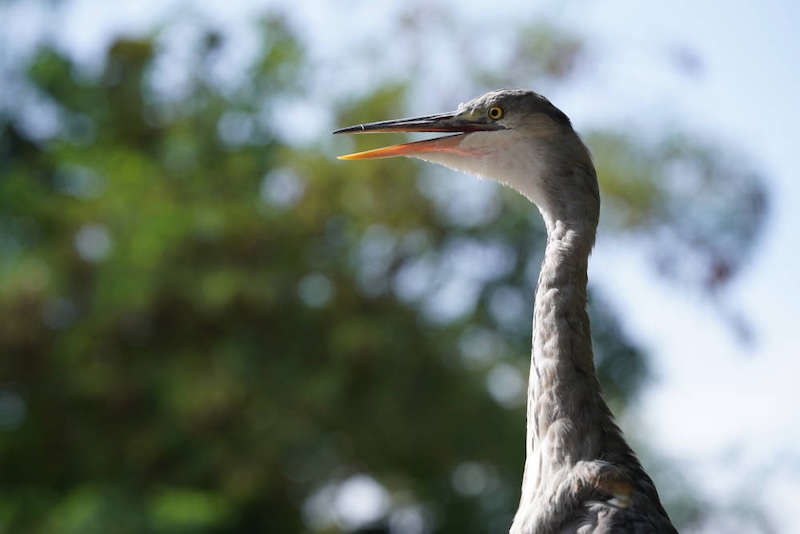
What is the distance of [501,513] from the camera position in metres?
6.04

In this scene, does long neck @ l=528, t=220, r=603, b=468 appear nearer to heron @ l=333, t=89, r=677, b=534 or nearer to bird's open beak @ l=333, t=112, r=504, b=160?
heron @ l=333, t=89, r=677, b=534

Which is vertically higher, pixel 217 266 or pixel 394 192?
pixel 394 192

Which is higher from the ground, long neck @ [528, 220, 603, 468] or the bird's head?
the bird's head

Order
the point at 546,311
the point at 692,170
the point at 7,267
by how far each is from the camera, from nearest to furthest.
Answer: the point at 546,311 → the point at 7,267 → the point at 692,170

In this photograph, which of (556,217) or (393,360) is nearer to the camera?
(556,217)

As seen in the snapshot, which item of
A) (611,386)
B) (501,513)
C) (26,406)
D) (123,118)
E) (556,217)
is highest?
(123,118)

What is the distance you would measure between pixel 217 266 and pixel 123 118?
4.54 ft

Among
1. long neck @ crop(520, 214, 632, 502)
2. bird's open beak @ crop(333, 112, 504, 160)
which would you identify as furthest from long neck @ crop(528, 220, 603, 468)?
bird's open beak @ crop(333, 112, 504, 160)

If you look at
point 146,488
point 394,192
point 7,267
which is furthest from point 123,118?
point 146,488

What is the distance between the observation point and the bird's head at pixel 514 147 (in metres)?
1.53

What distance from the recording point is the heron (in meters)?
1.30

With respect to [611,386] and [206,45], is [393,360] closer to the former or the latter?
[611,386]

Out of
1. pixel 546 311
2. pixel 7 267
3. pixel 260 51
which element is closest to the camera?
pixel 546 311

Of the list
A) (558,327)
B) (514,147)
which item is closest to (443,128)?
(514,147)
